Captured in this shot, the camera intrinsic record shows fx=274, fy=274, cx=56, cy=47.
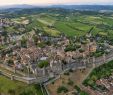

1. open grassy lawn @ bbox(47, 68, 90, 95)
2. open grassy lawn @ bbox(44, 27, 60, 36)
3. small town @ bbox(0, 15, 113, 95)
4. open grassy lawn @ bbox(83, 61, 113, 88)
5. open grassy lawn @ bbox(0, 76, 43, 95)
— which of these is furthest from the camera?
open grassy lawn @ bbox(44, 27, 60, 36)

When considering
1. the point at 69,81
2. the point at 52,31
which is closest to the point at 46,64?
the point at 69,81

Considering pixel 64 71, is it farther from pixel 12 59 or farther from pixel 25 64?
pixel 12 59

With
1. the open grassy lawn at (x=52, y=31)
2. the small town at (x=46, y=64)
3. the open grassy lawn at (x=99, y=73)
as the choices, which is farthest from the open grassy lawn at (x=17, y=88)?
the open grassy lawn at (x=52, y=31)

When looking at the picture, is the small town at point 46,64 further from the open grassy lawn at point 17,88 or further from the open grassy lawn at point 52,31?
the open grassy lawn at point 52,31

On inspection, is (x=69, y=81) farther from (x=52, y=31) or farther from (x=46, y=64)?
(x=52, y=31)

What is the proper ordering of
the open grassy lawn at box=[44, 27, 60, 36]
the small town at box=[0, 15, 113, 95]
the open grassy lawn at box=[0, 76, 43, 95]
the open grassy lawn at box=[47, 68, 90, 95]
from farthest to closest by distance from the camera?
the open grassy lawn at box=[44, 27, 60, 36]
the small town at box=[0, 15, 113, 95]
the open grassy lawn at box=[47, 68, 90, 95]
the open grassy lawn at box=[0, 76, 43, 95]

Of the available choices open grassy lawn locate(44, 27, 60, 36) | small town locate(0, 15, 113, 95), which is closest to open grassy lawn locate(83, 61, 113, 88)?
small town locate(0, 15, 113, 95)

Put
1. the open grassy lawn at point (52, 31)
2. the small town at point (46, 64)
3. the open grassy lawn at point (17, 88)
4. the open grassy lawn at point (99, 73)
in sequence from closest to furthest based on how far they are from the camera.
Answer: the open grassy lawn at point (17, 88), the small town at point (46, 64), the open grassy lawn at point (99, 73), the open grassy lawn at point (52, 31)

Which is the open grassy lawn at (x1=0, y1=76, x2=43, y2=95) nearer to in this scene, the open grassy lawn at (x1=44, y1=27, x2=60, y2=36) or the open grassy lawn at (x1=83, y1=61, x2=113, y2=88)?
the open grassy lawn at (x1=83, y1=61, x2=113, y2=88)
